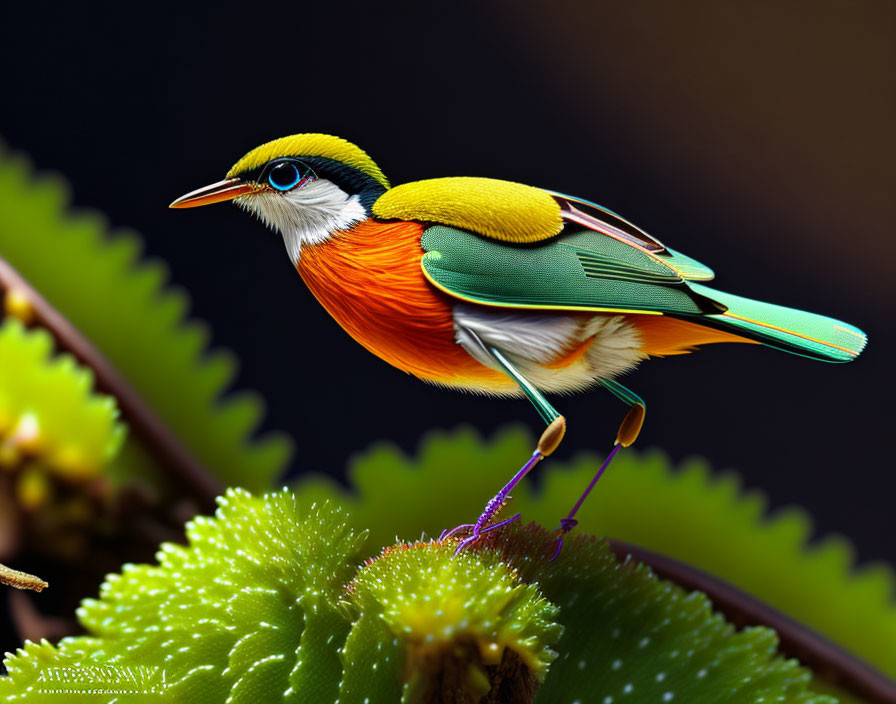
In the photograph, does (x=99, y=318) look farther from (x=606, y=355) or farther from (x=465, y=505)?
(x=606, y=355)

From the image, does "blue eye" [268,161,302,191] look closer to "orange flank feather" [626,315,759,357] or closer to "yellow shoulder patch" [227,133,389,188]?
"yellow shoulder patch" [227,133,389,188]

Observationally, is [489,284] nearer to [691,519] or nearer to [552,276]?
[552,276]

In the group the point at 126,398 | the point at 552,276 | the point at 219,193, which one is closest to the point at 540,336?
the point at 552,276

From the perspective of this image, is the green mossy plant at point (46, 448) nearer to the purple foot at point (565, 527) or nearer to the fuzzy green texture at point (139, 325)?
A: the fuzzy green texture at point (139, 325)

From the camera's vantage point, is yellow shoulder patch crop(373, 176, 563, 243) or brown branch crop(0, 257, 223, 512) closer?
yellow shoulder patch crop(373, 176, 563, 243)

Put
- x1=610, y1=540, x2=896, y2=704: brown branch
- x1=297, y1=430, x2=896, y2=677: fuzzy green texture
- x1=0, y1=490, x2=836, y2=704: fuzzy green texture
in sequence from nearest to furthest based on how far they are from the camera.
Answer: x1=0, y1=490, x2=836, y2=704: fuzzy green texture < x1=610, y1=540, x2=896, y2=704: brown branch < x1=297, y1=430, x2=896, y2=677: fuzzy green texture

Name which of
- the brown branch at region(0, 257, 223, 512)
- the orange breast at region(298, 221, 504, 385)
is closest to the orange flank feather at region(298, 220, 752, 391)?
the orange breast at region(298, 221, 504, 385)
